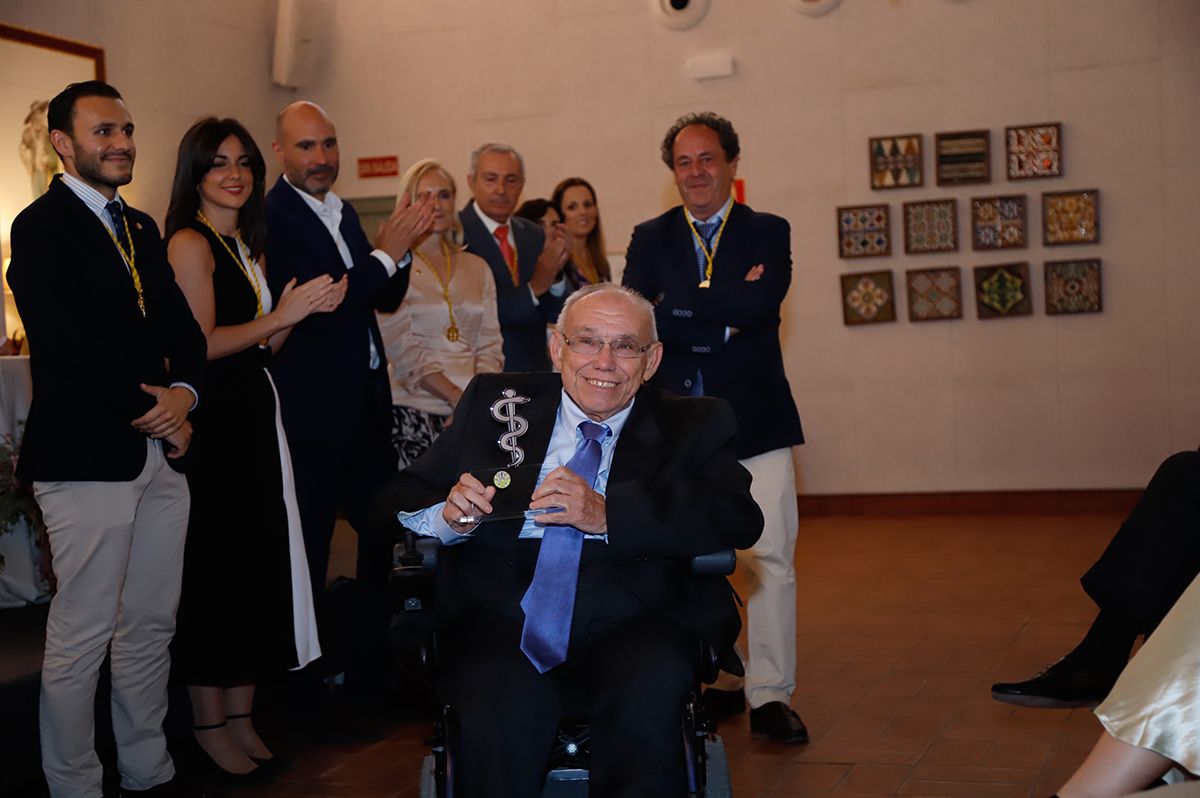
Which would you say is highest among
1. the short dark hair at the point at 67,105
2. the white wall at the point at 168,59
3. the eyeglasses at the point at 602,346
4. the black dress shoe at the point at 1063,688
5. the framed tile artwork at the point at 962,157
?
the white wall at the point at 168,59

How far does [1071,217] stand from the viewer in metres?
8.30

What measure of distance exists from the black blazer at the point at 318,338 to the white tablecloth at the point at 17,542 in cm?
86

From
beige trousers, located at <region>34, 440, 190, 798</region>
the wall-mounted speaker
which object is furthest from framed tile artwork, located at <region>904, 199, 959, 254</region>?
beige trousers, located at <region>34, 440, 190, 798</region>

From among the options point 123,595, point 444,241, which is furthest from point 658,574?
point 444,241

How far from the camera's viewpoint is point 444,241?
199 inches

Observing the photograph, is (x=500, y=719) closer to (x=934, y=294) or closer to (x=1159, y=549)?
(x=1159, y=549)

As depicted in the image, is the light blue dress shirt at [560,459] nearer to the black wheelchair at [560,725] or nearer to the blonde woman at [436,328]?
the black wheelchair at [560,725]

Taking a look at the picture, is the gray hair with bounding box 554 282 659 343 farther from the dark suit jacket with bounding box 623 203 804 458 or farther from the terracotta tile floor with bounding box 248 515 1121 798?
the terracotta tile floor with bounding box 248 515 1121 798

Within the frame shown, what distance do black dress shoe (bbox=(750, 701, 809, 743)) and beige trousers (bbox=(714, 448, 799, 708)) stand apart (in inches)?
1.3

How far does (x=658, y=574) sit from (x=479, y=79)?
6968mm

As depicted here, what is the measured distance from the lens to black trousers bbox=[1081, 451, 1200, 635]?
10.9 ft

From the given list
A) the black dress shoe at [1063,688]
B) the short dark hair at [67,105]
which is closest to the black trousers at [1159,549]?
the black dress shoe at [1063,688]

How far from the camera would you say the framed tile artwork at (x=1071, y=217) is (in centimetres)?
827

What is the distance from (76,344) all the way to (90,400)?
0.15m
